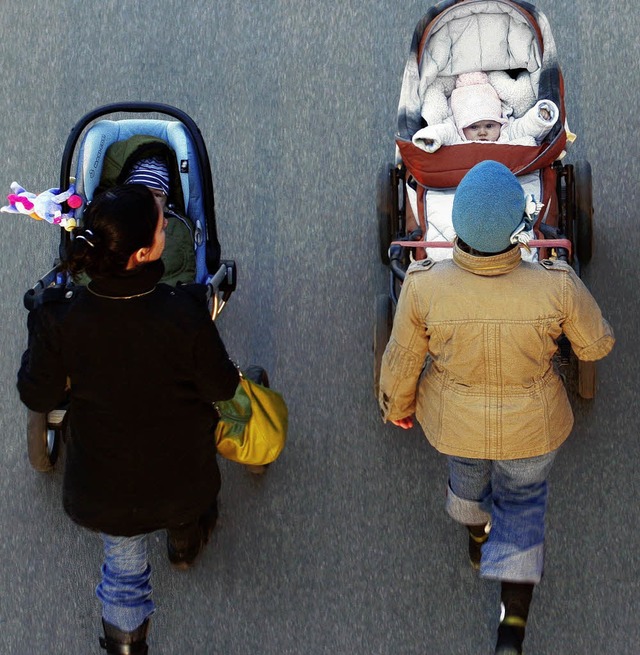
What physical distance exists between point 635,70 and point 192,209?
1.69m

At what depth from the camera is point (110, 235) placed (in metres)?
1.79

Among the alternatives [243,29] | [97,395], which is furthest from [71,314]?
[243,29]

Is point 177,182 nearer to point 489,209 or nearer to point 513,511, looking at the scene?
point 489,209

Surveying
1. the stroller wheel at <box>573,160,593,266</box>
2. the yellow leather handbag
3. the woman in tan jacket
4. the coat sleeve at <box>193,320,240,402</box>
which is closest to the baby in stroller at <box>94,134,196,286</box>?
the yellow leather handbag

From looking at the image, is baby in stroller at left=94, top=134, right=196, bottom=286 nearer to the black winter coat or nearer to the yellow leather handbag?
the yellow leather handbag

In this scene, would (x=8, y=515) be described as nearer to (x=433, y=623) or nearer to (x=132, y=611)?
(x=132, y=611)

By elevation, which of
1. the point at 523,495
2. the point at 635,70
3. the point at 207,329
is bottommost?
the point at 523,495

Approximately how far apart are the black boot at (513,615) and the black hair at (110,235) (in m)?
1.21

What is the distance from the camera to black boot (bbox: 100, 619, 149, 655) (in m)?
2.19

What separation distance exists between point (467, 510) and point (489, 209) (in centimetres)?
85

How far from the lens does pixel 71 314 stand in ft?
6.09

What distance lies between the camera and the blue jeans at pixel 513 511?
2166 mm

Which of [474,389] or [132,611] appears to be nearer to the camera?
[474,389]

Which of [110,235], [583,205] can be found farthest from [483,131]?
[110,235]
